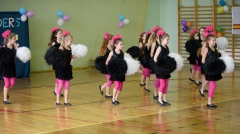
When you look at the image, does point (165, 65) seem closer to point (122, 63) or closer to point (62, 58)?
point (122, 63)

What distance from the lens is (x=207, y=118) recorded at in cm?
778

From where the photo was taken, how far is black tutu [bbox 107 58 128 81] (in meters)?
8.96

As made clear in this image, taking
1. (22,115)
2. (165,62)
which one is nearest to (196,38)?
(165,62)

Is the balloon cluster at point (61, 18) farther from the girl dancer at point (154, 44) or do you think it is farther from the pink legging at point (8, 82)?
the pink legging at point (8, 82)

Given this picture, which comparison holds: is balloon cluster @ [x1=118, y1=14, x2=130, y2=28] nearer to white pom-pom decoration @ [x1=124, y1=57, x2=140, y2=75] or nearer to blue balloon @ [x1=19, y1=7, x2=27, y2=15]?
blue balloon @ [x1=19, y1=7, x2=27, y2=15]

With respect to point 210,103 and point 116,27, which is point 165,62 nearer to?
point 210,103

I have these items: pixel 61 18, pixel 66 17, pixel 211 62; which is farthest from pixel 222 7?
pixel 211 62

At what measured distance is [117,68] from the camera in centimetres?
899

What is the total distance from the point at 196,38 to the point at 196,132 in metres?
5.55

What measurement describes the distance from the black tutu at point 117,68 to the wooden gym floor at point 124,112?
63 centimetres

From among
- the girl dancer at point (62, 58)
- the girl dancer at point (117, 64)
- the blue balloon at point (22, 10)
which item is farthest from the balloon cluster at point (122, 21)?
the girl dancer at point (62, 58)

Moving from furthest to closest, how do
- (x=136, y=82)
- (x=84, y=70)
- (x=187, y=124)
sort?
(x=84, y=70) → (x=136, y=82) → (x=187, y=124)

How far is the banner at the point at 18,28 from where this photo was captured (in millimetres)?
13977

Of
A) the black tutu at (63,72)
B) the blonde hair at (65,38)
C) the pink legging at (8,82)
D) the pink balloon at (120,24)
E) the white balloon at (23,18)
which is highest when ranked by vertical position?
the white balloon at (23,18)
